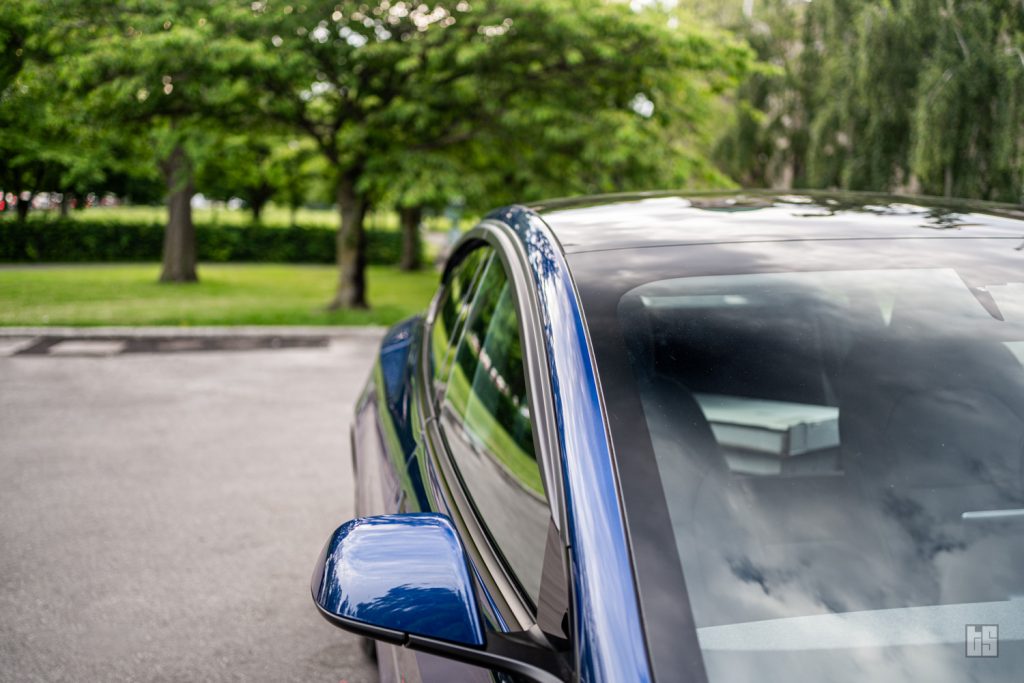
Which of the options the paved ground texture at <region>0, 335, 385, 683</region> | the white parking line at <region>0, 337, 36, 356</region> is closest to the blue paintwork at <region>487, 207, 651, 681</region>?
the paved ground texture at <region>0, 335, 385, 683</region>

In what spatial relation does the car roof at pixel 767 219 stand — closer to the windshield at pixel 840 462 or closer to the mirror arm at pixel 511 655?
the windshield at pixel 840 462

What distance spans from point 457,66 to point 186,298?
8.38 metres

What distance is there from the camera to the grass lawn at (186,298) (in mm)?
14305

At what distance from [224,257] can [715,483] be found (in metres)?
33.7

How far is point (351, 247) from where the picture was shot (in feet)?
53.7

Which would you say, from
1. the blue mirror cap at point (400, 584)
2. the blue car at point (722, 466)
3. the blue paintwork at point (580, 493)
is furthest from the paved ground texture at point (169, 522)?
the blue mirror cap at point (400, 584)

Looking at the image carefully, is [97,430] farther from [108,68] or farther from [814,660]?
[108,68]

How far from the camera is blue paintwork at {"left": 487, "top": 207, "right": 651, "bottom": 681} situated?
119 centimetres

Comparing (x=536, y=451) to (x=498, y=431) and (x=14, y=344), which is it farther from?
(x=14, y=344)

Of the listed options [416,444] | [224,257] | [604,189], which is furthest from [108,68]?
[224,257]

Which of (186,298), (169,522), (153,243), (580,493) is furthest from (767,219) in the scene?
(153,243)

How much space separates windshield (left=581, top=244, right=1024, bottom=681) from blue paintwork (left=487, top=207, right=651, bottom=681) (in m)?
0.04

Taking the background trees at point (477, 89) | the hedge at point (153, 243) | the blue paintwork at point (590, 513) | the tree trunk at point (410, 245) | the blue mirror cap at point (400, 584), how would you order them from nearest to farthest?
the blue paintwork at point (590, 513)
the blue mirror cap at point (400, 584)
the background trees at point (477, 89)
the hedge at point (153, 243)
the tree trunk at point (410, 245)

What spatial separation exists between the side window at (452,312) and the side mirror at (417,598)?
106cm
